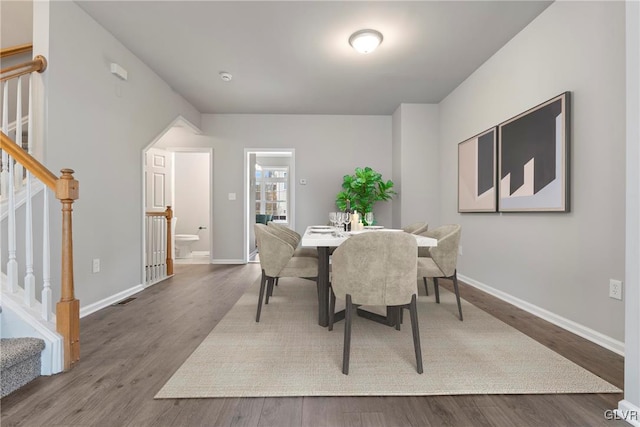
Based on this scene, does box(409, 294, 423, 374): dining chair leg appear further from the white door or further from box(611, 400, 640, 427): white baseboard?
the white door

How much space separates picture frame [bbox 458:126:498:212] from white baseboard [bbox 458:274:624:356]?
91cm

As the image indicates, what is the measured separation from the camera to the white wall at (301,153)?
5.23 meters

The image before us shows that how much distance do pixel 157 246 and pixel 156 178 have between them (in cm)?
137

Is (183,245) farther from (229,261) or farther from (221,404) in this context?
(221,404)

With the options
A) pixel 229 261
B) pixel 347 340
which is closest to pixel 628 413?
pixel 347 340

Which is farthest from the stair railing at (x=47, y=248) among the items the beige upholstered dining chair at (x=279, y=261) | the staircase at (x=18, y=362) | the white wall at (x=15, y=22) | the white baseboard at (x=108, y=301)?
the white wall at (x=15, y=22)

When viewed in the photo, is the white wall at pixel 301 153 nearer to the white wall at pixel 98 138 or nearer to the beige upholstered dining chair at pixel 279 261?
the white wall at pixel 98 138

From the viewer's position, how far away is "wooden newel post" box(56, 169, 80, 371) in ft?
5.56

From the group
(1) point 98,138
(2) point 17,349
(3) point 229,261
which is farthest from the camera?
(3) point 229,261

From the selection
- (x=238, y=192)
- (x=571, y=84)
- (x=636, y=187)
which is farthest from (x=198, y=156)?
(x=636, y=187)

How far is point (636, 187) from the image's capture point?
1.26m

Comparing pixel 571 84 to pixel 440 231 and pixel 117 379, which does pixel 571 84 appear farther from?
pixel 117 379

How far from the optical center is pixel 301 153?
5277mm

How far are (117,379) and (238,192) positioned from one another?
12.8 feet
